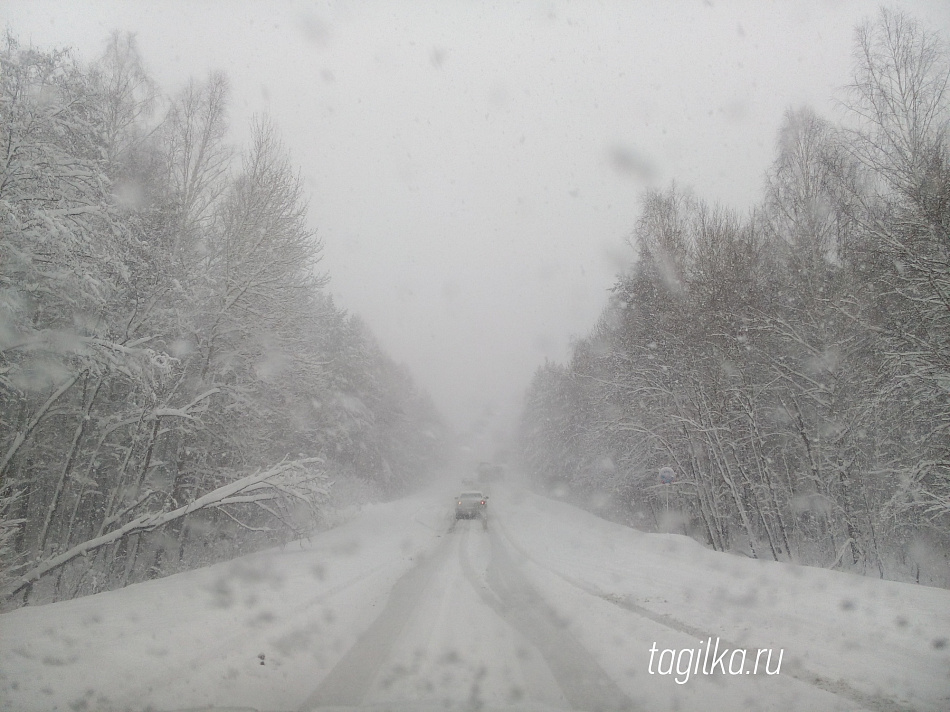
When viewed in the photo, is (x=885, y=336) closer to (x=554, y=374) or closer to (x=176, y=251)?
(x=176, y=251)

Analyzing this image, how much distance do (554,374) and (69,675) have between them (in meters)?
48.3

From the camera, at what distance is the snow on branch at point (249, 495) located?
28.9 feet

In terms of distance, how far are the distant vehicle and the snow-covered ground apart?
15.1 m

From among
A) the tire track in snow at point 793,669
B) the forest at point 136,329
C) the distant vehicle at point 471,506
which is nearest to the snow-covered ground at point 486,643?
the tire track in snow at point 793,669

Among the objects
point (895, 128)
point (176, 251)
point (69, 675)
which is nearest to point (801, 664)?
point (69, 675)

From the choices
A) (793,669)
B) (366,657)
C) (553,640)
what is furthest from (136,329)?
(793,669)

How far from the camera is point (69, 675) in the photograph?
410 centimetres

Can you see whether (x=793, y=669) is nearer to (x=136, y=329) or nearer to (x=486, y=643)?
(x=486, y=643)

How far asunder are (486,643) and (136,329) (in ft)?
33.7

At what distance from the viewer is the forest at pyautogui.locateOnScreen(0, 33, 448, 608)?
811 centimetres
